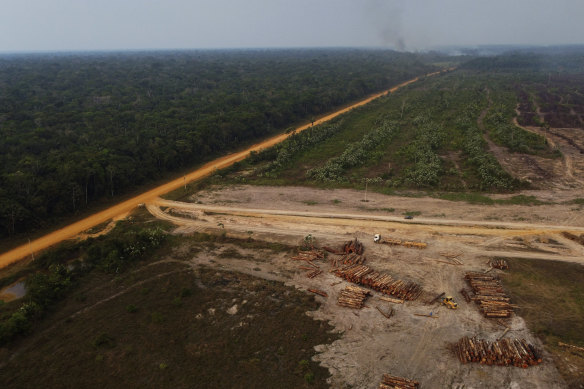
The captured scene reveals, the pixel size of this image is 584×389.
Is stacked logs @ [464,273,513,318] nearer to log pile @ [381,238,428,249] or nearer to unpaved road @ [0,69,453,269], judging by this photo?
log pile @ [381,238,428,249]

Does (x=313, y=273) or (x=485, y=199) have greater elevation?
(x=485, y=199)

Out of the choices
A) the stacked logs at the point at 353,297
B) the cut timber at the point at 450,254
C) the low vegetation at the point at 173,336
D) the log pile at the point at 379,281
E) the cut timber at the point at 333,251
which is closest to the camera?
the low vegetation at the point at 173,336

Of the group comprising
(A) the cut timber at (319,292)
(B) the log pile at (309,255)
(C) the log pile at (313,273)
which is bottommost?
(A) the cut timber at (319,292)

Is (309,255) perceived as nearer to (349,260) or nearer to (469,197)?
(349,260)

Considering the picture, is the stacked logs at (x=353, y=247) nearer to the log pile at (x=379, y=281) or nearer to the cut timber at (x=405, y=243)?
the log pile at (x=379, y=281)

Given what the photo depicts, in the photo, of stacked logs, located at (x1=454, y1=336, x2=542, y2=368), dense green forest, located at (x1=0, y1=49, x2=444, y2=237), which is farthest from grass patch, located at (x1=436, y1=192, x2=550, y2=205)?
dense green forest, located at (x1=0, y1=49, x2=444, y2=237)

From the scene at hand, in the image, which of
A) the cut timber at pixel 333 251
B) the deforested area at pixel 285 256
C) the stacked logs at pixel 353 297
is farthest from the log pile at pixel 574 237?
the stacked logs at pixel 353 297

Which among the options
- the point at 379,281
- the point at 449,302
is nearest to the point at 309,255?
the point at 379,281
